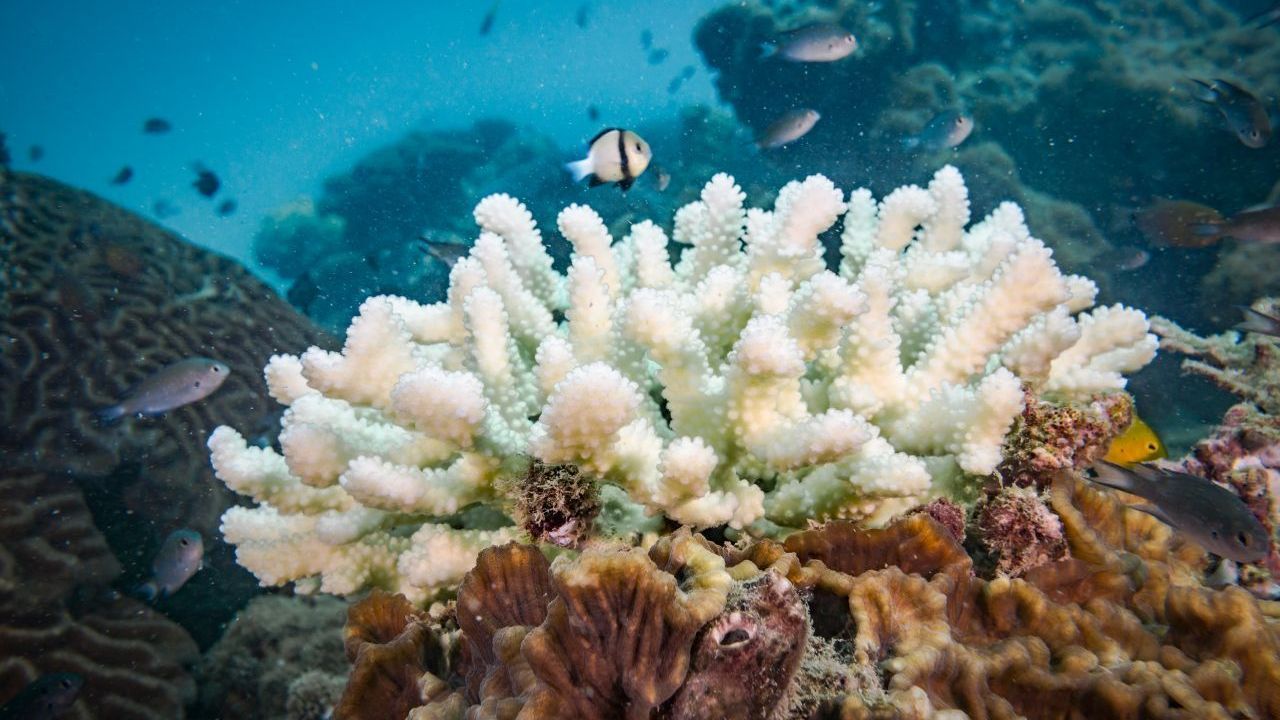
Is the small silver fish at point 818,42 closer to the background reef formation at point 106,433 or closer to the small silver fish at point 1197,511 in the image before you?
the background reef formation at point 106,433

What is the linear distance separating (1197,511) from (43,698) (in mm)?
7120

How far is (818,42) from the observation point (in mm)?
9039

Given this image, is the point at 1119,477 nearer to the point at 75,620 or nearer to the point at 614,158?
the point at 614,158

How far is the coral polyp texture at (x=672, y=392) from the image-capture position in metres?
1.68

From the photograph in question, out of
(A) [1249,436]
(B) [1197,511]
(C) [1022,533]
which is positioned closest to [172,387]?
(C) [1022,533]

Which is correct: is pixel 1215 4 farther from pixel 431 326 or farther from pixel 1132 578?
pixel 431 326

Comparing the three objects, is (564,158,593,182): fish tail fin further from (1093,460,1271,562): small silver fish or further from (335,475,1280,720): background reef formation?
(1093,460,1271,562): small silver fish

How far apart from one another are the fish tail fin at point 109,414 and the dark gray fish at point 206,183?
7.00 m

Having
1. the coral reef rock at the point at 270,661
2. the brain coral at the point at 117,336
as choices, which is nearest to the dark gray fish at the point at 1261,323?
the coral reef rock at the point at 270,661

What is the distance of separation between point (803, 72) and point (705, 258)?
14737mm

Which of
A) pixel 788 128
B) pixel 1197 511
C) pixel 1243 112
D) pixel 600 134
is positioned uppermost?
pixel 600 134

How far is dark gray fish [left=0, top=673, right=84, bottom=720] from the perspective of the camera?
4.59 m

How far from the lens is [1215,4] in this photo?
13766 mm

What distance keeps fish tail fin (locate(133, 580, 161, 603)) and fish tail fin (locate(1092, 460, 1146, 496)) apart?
6496 mm
